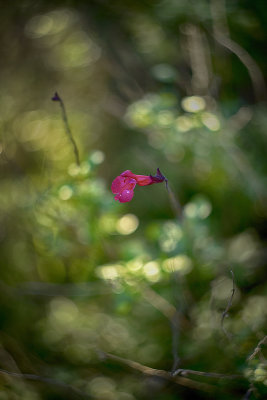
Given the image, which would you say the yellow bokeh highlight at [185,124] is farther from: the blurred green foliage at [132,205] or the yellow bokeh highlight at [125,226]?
the yellow bokeh highlight at [125,226]

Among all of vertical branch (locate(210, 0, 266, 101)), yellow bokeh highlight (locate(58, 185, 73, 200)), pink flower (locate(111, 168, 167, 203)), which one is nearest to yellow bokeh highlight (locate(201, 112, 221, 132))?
pink flower (locate(111, 168, 167, 203))

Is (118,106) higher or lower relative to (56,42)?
lower

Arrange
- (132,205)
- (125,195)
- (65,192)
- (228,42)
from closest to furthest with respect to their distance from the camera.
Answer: (125,195), (65,192), (228,42), (132,205)

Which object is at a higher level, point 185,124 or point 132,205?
point 185,124

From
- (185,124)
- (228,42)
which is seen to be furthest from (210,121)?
(228,42)

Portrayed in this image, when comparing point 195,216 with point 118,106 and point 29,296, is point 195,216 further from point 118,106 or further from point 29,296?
point 118,106

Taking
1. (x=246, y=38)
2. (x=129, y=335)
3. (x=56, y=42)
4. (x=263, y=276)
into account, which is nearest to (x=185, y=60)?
(x=246, y=38)

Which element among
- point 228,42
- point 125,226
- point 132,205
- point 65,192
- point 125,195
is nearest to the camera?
point 125,195

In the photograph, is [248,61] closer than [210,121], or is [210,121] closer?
[210,121]

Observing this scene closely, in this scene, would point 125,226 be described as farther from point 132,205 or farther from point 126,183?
point 132,205
